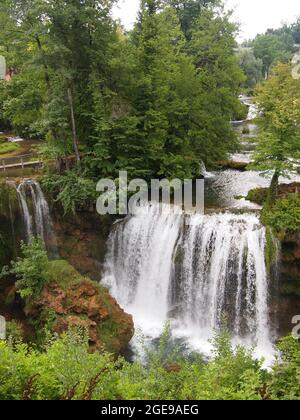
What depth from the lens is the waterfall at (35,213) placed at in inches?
703

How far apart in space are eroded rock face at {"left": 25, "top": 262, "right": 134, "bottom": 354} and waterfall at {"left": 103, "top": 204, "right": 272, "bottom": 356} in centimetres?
183

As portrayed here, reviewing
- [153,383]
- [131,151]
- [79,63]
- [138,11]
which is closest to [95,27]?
[79,63]

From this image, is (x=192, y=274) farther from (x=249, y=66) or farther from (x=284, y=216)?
(x=249, y=66)

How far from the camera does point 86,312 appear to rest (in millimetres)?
14086

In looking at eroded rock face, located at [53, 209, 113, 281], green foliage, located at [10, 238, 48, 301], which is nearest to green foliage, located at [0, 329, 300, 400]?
green foliage, located at [10, 238, 48, 301]

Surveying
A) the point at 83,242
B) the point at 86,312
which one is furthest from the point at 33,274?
the point at 83,242

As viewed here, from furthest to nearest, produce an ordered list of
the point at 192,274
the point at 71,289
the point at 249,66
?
the point at 249,66 → the point at 192,274 → the point at 71,289

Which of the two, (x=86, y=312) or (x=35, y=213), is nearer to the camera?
(x=86, y=312)

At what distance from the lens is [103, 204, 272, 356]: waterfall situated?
50.2 feet

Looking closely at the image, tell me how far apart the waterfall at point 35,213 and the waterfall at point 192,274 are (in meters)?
2.85

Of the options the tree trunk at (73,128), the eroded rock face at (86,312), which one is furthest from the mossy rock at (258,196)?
the tree trunk at (73,128)

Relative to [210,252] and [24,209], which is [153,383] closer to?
[210,252]

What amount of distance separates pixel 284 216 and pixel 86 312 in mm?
8000

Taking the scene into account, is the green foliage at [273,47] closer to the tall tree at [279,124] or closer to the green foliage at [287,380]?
the tall tree at [279,124]
